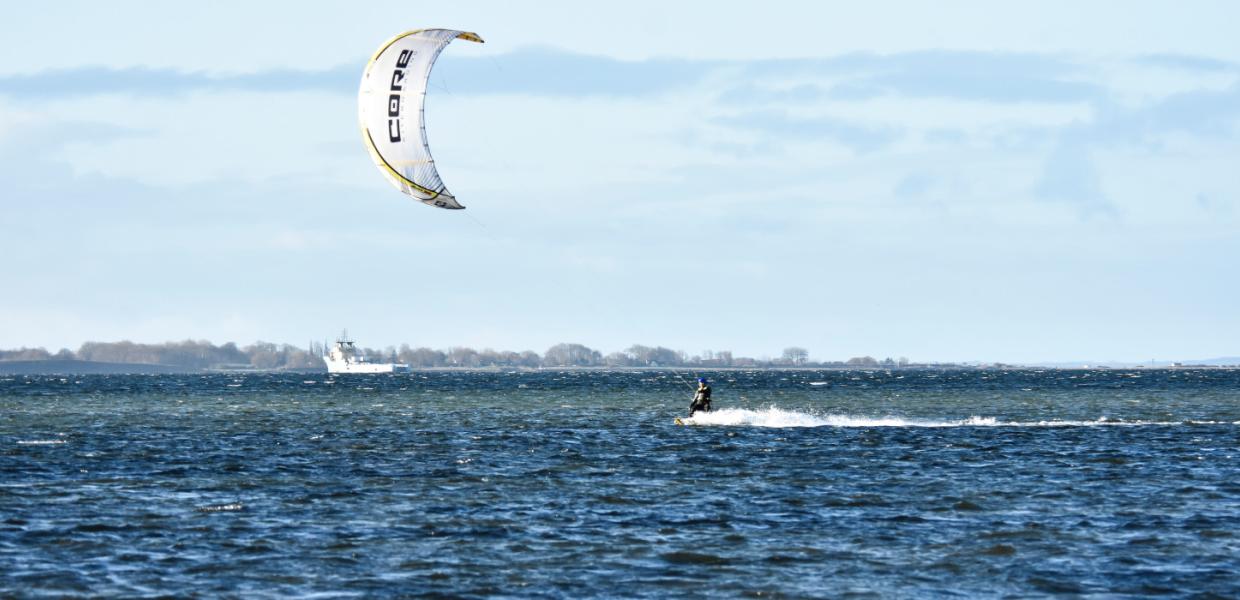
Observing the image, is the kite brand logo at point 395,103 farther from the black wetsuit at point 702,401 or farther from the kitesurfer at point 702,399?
the black wetsuit at point 702,401

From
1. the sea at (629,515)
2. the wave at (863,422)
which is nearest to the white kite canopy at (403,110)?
the sea at (629,515)

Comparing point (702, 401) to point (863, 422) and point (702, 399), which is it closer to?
point (702, 399)

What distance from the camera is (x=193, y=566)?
2602 cm

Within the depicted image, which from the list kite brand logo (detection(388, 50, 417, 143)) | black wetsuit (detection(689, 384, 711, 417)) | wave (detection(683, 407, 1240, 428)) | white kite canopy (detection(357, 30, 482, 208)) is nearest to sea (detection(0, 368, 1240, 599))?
black wetsuit (detection(689, 384, 711, 417))

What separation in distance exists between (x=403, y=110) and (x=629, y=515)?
16766 millimetres

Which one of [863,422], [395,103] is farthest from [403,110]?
[863,422]

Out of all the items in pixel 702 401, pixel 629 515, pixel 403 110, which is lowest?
pixel 629 515

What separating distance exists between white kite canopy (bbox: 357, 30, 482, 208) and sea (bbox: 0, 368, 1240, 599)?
8.45 m

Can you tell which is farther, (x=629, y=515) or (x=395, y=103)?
(x=395, y=103)

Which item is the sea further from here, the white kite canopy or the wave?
the white kite canopy

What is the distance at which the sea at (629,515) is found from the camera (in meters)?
24.7

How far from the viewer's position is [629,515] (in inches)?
1291

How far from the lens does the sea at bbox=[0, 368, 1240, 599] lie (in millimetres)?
24656

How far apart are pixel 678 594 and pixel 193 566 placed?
8363 mm
